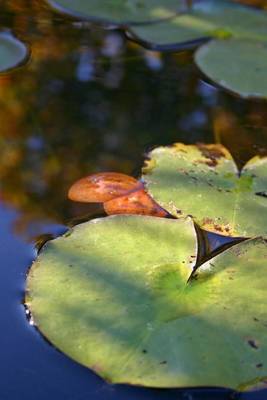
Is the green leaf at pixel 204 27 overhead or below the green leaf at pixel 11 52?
overhead

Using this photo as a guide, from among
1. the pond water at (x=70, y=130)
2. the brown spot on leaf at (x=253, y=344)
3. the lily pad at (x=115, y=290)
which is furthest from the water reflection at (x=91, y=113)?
the brown spot on leaf at (x=253, y=344)

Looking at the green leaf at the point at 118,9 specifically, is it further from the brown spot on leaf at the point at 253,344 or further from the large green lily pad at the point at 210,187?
the brown spot on leaf at the point at 253,344

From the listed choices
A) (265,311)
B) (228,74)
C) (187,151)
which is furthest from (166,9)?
(265,311)

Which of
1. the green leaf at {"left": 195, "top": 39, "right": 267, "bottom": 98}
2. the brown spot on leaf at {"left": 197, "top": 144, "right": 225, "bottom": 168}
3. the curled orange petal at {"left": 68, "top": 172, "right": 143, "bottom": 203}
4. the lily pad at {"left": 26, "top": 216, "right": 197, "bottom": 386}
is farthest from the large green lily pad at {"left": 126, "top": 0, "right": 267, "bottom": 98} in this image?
the lily pad at {"left": 26, "top": 216, "right": 197, "bottom": 386}

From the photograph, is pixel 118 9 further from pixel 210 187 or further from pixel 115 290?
pixel 115 290

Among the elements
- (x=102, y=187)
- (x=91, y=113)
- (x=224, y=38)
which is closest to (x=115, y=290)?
(x=102, y=187)

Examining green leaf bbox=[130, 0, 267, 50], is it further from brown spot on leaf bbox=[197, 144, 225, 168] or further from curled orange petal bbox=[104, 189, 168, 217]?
curled orange petal bbox=[104, 189, 168, 217]

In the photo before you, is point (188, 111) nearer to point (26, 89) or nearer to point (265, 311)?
point (26, 89)
